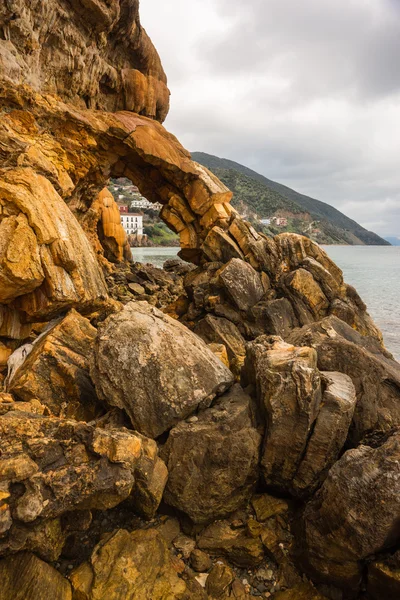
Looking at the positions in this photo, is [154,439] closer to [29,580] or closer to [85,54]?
[29,580]

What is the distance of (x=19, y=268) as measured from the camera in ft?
37.9

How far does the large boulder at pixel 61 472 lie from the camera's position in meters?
6.22

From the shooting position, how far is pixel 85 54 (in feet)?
68.6

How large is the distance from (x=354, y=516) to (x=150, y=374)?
5.67 metres

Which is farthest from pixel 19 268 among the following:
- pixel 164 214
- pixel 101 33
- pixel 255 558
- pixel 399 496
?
pixel 101 33

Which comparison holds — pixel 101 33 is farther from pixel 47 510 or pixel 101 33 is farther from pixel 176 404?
pixel 47 510

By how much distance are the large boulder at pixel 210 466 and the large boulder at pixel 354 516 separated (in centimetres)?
189

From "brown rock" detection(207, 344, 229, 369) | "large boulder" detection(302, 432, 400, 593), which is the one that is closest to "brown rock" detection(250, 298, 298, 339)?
"brown rock" detection(207, 344, 229, 369)

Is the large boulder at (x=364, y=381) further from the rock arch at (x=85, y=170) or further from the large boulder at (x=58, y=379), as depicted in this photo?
the rock arch at (x=85, y=170)

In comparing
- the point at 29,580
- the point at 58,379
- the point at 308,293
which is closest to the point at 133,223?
the point at 308,293

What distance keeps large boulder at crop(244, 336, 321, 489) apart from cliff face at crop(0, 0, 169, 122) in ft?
57.8

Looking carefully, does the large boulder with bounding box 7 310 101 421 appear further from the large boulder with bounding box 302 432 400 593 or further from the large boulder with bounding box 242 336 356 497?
the large boulder with bounding box 302 432 400 593

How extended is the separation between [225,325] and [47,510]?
14524 mm

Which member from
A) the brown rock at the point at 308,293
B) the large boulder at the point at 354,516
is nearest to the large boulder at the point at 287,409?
the large boulder at the point at 354,516
